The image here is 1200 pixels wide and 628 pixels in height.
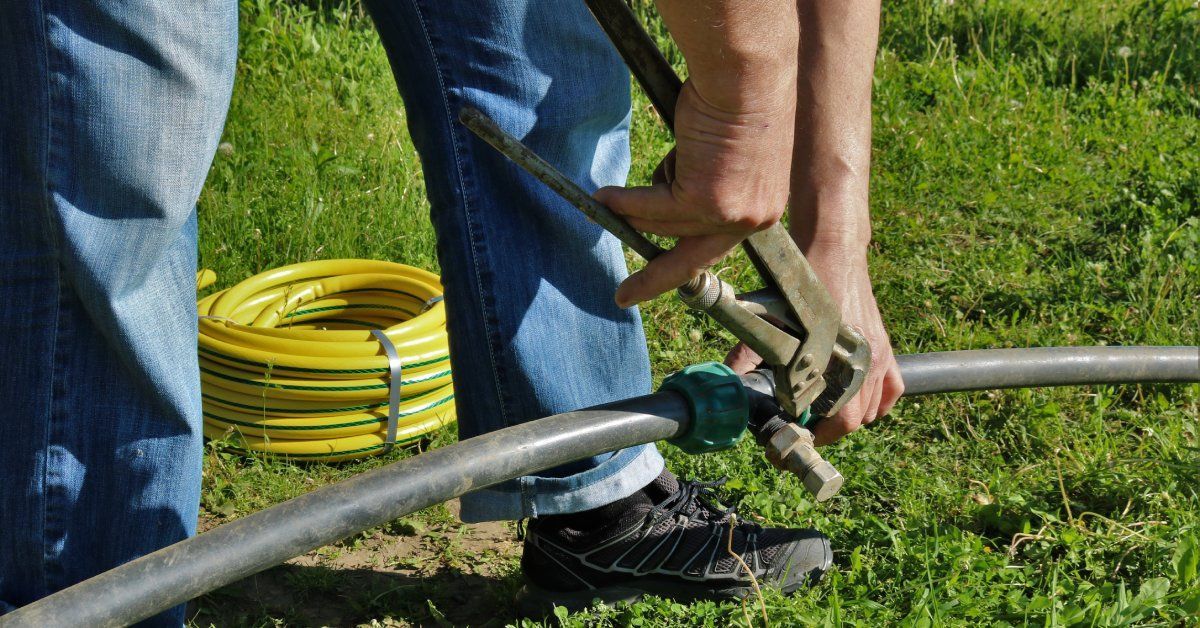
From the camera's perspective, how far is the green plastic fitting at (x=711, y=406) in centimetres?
179

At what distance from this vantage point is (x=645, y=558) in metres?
2.11

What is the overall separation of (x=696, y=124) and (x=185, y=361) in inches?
32.2

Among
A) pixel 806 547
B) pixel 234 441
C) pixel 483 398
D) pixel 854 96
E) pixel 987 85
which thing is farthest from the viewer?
pixel 987 85

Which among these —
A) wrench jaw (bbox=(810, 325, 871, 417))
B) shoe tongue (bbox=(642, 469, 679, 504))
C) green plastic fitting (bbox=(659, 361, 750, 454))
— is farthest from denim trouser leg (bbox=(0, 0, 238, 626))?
wrench jaw (bbox=(810, 325, 871, 417))

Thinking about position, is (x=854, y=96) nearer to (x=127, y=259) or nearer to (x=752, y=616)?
(x=752, y=616)

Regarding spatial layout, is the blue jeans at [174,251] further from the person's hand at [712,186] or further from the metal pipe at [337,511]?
the person's hand at [712,186]

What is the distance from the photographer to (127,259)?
59.7 inches

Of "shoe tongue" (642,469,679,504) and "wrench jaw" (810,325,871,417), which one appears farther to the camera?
"shoe tongue" (642,469,679,504)

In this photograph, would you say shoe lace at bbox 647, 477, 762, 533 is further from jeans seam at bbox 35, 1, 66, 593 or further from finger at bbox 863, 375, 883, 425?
jeans seam at bbox 35, 1, 66, 593

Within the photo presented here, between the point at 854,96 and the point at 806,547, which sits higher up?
the point at 854,96

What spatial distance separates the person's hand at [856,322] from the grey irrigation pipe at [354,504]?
0.51ft

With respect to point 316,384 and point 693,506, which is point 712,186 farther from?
point 316,384

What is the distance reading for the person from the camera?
1.41 metres

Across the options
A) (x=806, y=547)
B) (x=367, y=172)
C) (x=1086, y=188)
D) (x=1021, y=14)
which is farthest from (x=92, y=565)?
(x=1021, y=14)
